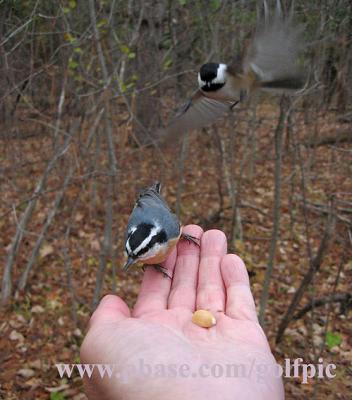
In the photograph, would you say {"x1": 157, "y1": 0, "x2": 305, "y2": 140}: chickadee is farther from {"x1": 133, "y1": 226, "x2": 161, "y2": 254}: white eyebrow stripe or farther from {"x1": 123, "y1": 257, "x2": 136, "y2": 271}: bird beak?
{"x1": 123, "y1": 257, "x2": 136, "y2": 271}: bird beak

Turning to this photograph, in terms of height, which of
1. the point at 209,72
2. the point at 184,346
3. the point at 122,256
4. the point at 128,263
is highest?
the point at 209,72

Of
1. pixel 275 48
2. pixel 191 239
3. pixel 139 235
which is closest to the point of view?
pixel 275 48

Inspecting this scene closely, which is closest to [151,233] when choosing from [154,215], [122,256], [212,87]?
[154,215]

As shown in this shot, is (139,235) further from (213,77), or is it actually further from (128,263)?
(213,77)

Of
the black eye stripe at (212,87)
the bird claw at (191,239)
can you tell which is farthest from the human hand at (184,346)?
the black eye stripe at (212,87)

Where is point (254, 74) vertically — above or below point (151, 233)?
above

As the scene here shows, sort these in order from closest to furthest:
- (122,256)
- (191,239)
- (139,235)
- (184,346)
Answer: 1. (184,346)
2. (139,235)
3. (191,239)
4. (122,256)

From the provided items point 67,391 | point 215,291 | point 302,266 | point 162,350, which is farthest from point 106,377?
point 302,266

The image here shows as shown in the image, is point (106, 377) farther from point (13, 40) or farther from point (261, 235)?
point (261, 235)
